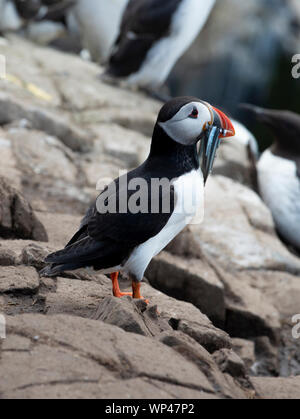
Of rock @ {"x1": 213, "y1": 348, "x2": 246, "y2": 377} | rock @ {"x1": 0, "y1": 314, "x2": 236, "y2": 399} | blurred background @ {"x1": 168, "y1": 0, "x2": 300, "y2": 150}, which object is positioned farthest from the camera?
blurred background @ {"x1": 168, "y1": 0, "x2": 300, "y2": 150}

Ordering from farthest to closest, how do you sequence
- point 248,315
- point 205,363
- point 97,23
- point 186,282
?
point 97,23 < point 248,315 < point 186,282 < point 205,363

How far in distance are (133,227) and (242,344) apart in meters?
1.82

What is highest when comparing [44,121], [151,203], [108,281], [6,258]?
[151,203]

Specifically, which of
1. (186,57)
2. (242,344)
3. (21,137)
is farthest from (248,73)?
(242,344)

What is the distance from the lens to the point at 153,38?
855 cm

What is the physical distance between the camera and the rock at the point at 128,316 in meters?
2.80

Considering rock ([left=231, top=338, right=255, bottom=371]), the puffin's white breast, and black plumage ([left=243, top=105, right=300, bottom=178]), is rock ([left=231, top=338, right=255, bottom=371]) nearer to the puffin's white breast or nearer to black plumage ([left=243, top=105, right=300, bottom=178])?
the puffin's white breast

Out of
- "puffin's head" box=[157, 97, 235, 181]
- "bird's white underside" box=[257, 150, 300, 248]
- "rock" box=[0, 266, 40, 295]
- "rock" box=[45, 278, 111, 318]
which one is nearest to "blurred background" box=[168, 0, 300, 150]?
"bird's white underside" box=[257, 150, 300, 248]

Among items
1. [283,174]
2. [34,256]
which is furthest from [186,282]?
[283,174]

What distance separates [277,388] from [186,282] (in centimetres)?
174

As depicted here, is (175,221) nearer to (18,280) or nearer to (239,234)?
(18,280)

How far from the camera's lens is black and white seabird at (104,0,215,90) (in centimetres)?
845

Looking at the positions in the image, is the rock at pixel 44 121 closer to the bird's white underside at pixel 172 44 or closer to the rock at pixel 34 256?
the bird's white underside at pixel 172 44

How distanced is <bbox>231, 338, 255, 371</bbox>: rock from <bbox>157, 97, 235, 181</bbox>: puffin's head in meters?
1.70
